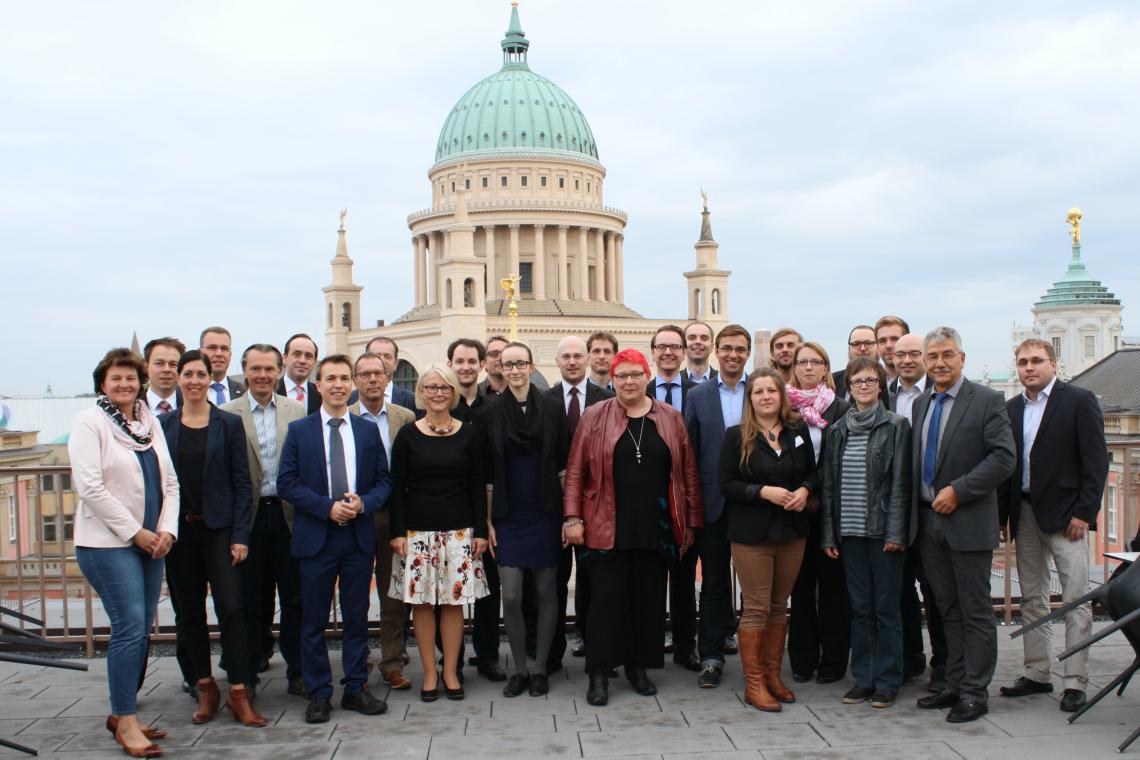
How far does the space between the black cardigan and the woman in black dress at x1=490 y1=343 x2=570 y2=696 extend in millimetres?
1165

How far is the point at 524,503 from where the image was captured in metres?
7.62

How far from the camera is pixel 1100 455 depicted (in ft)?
23.5

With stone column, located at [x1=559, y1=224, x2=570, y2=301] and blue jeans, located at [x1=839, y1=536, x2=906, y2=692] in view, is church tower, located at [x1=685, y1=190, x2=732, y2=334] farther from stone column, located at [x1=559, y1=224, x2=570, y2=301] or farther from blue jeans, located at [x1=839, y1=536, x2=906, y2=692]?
blue jeans, located at [x1=839, y1=536, x2=906, y2=692]

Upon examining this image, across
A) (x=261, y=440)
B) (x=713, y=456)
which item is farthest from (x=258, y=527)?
(x=713, y=456)

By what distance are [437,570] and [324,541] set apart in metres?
0.77

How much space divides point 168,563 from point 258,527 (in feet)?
2.14

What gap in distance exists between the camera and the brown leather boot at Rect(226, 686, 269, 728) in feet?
22.8

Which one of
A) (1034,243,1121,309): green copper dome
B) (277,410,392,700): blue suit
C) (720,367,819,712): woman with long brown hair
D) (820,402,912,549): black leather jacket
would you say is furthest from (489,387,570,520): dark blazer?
(1034,243,1121,309): green copper dome

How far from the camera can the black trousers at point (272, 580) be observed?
7559mm

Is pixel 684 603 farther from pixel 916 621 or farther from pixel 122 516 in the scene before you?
pixel 122 516

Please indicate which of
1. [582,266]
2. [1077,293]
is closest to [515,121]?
[582,266]

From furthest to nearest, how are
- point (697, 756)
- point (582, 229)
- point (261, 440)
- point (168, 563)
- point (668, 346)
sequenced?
point (582, 229) → point (668, 346) → point (261, 440) → point (168, 563) → point (697, 756)

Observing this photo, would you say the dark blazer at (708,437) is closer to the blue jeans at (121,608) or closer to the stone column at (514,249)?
the blue jeans at (121,608)

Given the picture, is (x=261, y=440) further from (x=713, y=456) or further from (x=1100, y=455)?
(x=1100, y=455)
